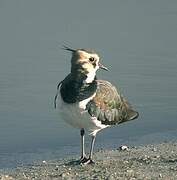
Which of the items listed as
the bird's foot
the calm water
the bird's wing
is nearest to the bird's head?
the bird's wing

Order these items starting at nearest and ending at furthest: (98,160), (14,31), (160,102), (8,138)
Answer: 1. (98,160)
2. (8,138)
3. (160,102)
4. (14,31)

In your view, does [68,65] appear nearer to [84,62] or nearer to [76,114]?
[84,62]

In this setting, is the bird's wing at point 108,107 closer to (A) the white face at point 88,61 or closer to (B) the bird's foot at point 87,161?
(A) the white face at point 88,61

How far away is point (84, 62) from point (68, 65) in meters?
6.00

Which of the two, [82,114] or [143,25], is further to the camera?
[143,25]

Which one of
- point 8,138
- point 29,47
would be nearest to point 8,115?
point 8,138

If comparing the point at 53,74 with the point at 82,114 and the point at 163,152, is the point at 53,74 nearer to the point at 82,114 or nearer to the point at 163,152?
the point at 163,152

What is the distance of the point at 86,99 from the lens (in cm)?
772

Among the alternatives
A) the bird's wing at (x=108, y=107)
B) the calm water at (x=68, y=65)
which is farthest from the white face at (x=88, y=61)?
the calm water at (x=68, y=65)

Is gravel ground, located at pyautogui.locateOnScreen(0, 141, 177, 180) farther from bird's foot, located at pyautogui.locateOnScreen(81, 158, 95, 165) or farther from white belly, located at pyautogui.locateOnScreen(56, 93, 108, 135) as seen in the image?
white belly, located at pyautogui.locateOnScreen(56, 93, 108, 135)

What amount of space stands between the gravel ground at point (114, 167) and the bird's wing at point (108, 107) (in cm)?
49

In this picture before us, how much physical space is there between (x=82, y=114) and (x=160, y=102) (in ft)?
14.7

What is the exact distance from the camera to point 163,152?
891cm

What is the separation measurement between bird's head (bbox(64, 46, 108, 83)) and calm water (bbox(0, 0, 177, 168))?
1.87 metres
